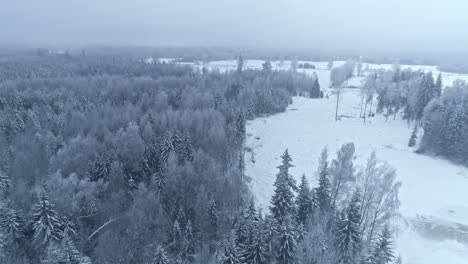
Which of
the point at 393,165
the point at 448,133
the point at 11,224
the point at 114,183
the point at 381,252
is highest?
the point at 448,133

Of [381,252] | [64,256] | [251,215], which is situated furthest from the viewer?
[251,215]

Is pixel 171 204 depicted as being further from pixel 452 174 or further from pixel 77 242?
pixel 452 174

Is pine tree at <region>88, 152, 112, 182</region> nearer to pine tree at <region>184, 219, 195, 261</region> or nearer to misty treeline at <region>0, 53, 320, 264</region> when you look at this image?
misty treeline at <region>0, 53, 320, 264</region>

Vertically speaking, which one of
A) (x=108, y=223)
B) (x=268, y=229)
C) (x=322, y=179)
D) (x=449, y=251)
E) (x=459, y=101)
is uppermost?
(x=459, y=101)

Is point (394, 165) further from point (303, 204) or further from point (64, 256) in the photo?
point (64, 256)

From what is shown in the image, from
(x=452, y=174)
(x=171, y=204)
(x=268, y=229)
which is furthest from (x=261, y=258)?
(x=452, y=174)

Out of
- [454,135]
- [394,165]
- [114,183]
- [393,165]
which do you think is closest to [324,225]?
[114,183]

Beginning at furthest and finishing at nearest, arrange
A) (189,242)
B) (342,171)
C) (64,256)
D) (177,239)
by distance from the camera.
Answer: (177,239)
(189,242)
(342,171)
(64,256)

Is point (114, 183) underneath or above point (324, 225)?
underneath
